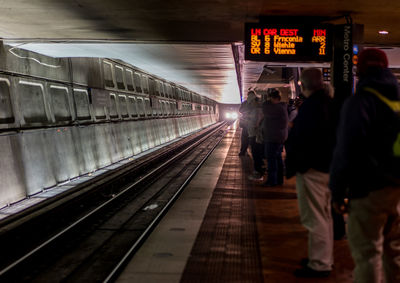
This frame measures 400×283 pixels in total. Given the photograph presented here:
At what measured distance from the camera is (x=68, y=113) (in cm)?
1224

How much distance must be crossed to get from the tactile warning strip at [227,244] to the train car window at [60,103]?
5.41m

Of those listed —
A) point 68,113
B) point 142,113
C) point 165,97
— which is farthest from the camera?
point 165,97

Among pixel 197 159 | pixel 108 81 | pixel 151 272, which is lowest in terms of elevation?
pixel 197 159

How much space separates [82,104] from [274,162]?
7293mm

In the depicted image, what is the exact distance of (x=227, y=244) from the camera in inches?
203

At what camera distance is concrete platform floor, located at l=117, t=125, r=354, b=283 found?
14.0ft

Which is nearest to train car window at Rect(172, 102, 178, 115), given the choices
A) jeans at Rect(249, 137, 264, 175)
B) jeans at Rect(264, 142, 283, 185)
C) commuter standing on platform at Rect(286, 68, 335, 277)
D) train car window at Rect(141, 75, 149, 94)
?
train car window at Rect(141, 75, 149, 94)

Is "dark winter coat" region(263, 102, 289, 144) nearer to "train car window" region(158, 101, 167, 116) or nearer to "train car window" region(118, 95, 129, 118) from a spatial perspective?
"train car window" region(118, 95, 129, 118)

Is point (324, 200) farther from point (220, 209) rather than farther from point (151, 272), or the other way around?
point (220, 209)

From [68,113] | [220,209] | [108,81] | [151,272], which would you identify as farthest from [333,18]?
[108,81]

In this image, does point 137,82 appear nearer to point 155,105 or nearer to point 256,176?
point 155,105

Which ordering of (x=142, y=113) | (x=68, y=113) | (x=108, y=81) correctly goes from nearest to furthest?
1. (x=68, y=113)
2. (x=108, y=81)
3. (x=142, y=113)

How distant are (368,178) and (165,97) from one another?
26.8 metres

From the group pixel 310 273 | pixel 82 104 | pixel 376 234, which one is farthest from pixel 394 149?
pixel 82 104
